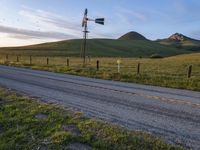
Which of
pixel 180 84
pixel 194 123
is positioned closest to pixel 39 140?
pixel 194 123

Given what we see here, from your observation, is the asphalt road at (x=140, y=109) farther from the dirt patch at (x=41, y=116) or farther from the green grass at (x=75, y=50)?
the green grass at (x=75, y=50)

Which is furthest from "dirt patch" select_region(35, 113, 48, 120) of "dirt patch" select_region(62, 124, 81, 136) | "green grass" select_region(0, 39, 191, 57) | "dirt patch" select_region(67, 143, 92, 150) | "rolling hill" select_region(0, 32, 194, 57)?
"rolling hill" select_region(0, 32, 194, 57)

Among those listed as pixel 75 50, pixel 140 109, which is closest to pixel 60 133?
pixel 140 109

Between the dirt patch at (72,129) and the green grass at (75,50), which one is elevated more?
the dirt patch at (72,129)

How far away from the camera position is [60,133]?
7.10 meters

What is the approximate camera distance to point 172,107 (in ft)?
34.3

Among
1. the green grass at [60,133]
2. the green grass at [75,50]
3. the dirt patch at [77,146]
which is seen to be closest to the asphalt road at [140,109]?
the green grass at [60,133]

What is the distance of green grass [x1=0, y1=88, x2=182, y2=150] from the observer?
6453 millimetres

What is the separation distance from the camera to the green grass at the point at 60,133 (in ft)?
21.2

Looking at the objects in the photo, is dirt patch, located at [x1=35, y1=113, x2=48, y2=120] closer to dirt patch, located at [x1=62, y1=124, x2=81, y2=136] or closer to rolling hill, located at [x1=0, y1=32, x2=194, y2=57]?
dirt patch, located at [x1=62, y1=124, x2=81, y2=136]

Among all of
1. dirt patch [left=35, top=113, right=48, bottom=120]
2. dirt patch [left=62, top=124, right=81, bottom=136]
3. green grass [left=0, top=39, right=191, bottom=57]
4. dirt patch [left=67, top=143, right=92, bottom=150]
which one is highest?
dirt patch [left=62, top=124, right=81, bottom=136]

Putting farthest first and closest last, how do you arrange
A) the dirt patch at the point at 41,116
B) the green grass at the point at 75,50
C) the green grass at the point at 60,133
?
the green grass at the point at 75,50 → the dirt patch at the point at 41,116 → the green grass at the point at 60,133

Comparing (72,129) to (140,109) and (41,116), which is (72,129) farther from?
(140,109)

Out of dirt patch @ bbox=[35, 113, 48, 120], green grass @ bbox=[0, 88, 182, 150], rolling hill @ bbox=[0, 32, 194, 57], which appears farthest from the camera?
rolling hill @ bbox=[0, 32, 194, 57]
